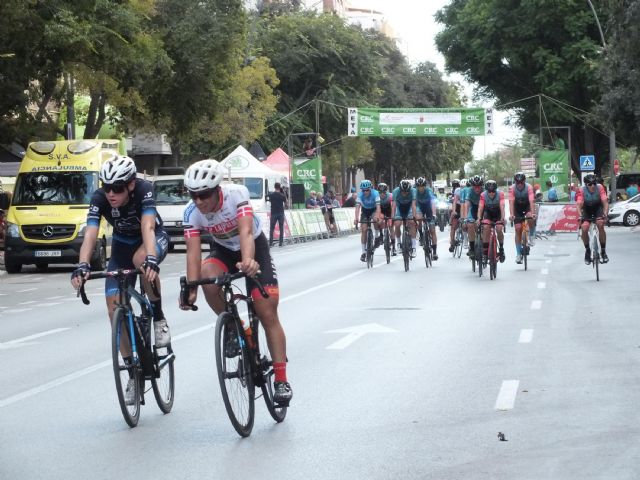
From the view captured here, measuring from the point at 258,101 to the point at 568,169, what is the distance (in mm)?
13777

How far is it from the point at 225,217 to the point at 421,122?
46.8m

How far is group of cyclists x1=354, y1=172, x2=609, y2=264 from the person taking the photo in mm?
21795

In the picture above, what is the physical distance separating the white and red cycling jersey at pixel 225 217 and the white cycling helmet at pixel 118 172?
0.53m

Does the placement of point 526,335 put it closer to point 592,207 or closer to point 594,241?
point 594,241

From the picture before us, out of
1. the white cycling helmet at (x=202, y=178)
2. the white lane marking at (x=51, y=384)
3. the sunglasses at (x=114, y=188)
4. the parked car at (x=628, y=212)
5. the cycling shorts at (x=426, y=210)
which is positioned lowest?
the parked car at (x=628, y=212)

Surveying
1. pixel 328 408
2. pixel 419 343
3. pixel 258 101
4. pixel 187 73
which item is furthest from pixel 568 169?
pixel 328 408

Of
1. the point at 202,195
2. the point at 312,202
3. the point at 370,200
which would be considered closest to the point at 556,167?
the point at 312,202

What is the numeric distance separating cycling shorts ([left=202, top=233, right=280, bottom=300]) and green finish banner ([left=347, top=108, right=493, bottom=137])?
45.8 metres

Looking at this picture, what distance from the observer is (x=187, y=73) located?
115 feet

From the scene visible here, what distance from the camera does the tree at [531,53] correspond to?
58.4 metres

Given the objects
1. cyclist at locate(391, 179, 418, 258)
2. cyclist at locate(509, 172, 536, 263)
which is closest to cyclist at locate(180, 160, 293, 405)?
cyclist at locate(509, 172, 536, 263)

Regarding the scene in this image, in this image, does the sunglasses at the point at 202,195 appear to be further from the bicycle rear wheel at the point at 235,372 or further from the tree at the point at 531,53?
the tree at the point at 531,53

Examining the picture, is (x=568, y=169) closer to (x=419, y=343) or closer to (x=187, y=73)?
(x=187, y=73)

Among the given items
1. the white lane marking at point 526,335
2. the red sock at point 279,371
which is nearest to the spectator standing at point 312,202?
the white lane marking at point 526,335
